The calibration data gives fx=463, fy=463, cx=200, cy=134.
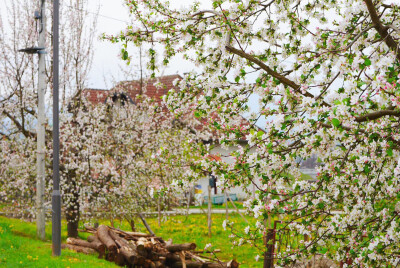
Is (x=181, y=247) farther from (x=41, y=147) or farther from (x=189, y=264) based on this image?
(x=41, y=147)

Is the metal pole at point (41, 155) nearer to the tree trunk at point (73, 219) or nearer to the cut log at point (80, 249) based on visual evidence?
the tree trunk at point (73, 219)

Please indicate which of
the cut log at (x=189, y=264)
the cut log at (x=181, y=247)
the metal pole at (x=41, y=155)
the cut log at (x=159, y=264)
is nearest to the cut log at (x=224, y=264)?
the cut log at (x=189, y=264)

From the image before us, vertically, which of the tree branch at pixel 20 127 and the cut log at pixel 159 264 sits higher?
the tree branch at pixel 20 127

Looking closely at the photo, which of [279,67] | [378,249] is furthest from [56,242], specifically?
[378,249]

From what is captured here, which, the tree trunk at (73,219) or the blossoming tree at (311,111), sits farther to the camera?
the tree trunk at (73,219)

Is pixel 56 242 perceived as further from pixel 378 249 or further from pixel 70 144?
pixel 378 249

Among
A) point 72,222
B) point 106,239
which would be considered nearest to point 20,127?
point 72,222

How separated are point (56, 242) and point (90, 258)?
0.88 metres

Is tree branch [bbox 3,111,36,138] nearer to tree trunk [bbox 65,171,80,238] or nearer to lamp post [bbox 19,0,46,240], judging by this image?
lamp post [bbox 19,0,46,240]

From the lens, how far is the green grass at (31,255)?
9758mm

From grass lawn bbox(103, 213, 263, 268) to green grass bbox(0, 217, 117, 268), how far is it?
350 centimetres

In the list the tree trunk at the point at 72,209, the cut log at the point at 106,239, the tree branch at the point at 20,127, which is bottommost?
the cut log at the point at 106,239

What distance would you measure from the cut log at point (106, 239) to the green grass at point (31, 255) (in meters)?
0.38

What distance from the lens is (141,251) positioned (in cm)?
1113
